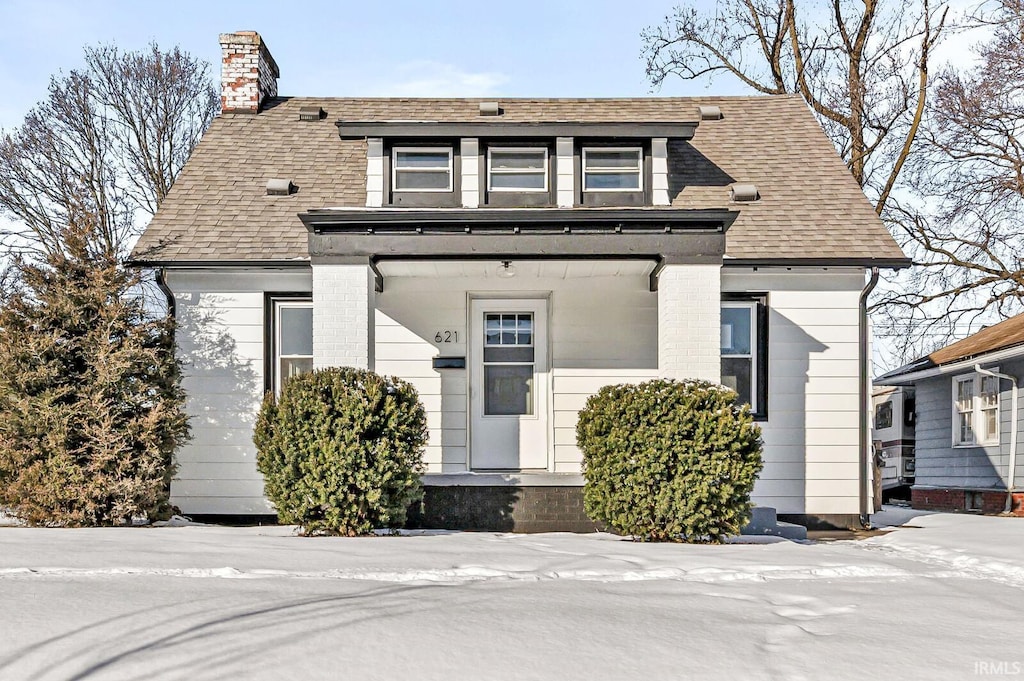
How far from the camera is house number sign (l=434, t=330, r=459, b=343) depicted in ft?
37.1

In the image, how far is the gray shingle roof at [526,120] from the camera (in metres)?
11.0

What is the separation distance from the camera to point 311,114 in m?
13.7

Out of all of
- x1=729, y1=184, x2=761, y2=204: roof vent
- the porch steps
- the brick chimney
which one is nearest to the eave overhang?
x1=729, y1=184, x2=761, y2=204: roof vent

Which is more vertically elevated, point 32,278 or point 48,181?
point 48,181

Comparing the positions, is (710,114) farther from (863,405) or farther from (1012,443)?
(1012,443)

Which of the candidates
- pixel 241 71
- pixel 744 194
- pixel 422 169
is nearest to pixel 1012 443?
pixel 744 194

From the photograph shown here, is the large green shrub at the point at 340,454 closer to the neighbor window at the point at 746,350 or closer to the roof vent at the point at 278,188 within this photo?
the roof vent at the point at 278,188

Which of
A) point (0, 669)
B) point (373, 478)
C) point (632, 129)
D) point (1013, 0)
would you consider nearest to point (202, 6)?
point (632, 129)

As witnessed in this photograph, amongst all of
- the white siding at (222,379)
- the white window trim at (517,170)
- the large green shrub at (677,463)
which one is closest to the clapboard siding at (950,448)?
the large green shrub at (677,463)

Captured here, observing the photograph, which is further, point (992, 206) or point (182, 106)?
point (182, 106)

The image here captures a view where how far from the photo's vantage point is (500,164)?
36.8 ft

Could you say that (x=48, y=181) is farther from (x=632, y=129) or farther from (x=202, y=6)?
(x=632, y=129)

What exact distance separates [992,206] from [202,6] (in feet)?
56.0

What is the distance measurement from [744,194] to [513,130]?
3151 millimetres
